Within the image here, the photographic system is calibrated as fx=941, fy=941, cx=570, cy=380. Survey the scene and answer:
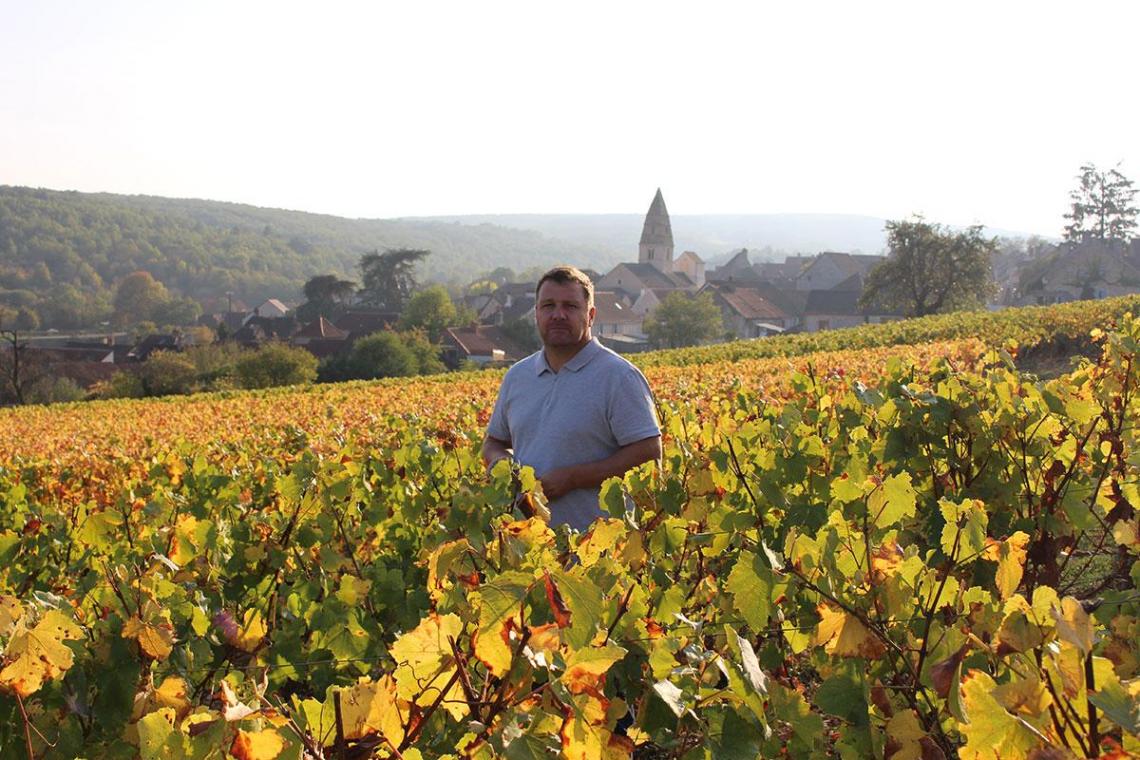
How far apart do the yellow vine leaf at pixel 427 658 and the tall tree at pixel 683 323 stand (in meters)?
72.1

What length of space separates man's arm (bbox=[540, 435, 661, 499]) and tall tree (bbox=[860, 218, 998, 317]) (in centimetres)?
5553

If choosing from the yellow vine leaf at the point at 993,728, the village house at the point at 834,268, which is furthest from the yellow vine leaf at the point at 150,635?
the village house at the point at 834,268

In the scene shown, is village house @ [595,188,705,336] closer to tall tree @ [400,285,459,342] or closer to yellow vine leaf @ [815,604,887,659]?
tall tree @ [400,285,459,342]

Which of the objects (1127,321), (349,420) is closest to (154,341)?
(349,420)

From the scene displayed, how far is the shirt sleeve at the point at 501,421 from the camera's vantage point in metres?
4.52

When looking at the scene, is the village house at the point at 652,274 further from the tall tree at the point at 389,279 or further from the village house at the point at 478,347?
the village house at the point at 478,347

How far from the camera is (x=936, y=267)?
5606cm

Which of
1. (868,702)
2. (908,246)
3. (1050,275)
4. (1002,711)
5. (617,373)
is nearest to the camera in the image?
(1002,711)

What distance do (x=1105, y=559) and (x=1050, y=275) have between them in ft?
260

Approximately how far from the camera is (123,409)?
91.8ft

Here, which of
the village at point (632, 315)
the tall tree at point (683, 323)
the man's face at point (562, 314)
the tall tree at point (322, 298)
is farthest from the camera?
the tall tree at point (322, 298)

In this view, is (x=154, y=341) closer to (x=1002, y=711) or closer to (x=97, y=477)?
(x=97, y=477)

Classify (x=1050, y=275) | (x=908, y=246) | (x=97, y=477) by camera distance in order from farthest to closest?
(x=1050, y=275)
(x=908, y=246)
(x=97, y=477)

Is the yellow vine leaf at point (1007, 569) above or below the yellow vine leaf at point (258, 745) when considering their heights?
above
